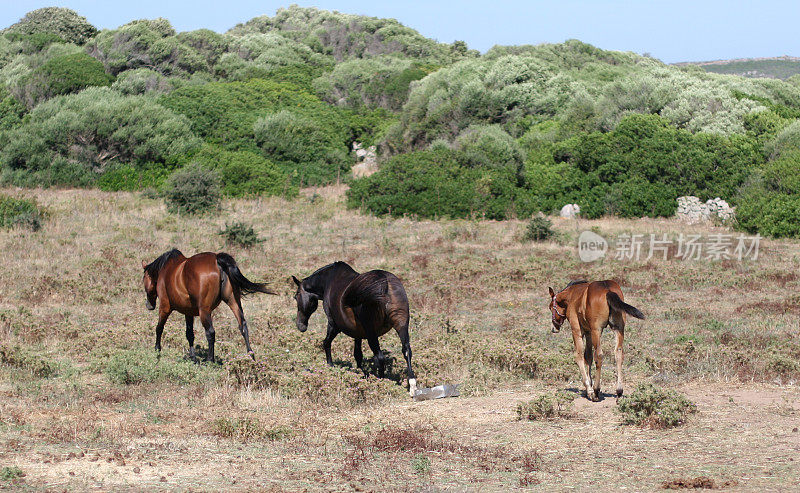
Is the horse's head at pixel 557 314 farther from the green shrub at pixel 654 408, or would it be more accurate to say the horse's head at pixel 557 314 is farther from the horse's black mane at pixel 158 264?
the horse's black mane at pixel 158 264

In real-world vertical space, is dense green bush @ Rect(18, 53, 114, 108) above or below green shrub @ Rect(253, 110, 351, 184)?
above

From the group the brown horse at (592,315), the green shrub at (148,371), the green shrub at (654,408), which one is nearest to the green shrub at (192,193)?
the green shrub at (148,371)

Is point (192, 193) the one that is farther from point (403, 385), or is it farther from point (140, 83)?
point (140, 83)

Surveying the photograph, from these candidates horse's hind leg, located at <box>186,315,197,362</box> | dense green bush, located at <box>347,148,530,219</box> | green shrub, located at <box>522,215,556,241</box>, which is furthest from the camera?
dense green bush, located at <box>347,148,530,219</box>

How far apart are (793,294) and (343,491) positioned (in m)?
14.4

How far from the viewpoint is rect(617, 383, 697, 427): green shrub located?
805 cm

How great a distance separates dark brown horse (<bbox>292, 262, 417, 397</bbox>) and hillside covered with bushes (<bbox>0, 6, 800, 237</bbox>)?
18.8m

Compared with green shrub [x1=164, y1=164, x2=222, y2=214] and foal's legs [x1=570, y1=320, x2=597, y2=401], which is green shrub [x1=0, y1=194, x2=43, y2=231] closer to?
green shrub [x1=164, y1=164, x2=222, y2=214]

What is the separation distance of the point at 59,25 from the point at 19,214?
54163 mm

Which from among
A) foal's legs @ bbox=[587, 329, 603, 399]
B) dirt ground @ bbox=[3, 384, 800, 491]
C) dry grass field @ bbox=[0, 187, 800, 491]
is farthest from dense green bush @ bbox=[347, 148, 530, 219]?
dirt ground @ bbox=[3, 384, 800, 491]

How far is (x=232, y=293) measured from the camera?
11.5 metres

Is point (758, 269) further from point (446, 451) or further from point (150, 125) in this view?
point (150, 125)

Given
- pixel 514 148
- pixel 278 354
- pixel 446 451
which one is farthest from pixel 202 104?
pixel 446 451

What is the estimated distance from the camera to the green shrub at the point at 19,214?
24.4 metres
